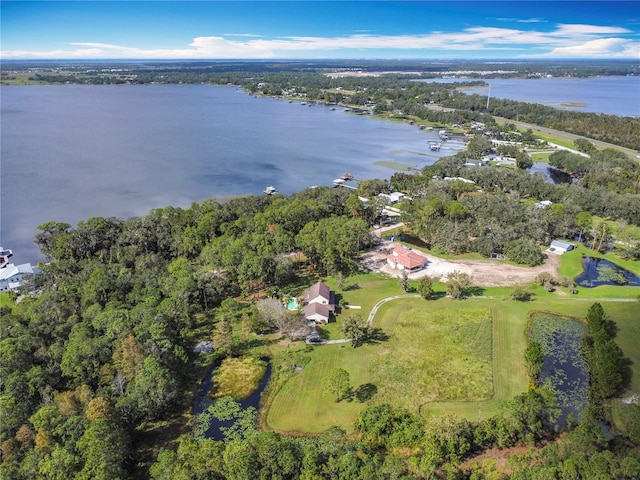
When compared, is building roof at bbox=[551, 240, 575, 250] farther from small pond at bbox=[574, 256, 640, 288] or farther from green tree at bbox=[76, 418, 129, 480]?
green tree at bbox=[76, 418, 129, 480]

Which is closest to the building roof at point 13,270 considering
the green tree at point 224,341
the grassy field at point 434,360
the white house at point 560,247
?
the green tree at point 224,341

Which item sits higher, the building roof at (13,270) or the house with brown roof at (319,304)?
the building roof at (13,270)

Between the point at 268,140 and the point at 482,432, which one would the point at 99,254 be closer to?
the point at 482,432

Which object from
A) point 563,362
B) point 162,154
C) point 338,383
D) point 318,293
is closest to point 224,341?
point 318,293

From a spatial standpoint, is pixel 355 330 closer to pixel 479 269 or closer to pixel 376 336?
pixel 376 336

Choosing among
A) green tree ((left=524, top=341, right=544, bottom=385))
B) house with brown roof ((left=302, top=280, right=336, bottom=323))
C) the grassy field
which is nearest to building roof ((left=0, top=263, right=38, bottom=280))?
house with brown roof ((left=302, top=280, right=336, bottom=323))

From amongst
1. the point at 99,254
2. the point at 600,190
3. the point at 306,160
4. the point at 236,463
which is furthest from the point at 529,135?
the point at 236,463

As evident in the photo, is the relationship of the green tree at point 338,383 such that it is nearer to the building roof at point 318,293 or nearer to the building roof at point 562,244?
the building roof at point 318,293
